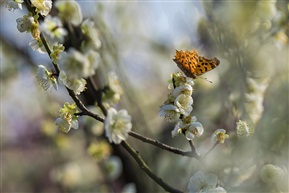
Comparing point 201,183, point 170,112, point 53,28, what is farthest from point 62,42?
point 201,183

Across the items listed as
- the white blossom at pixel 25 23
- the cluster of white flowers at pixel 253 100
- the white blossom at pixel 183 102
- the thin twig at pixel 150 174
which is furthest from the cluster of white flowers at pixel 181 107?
the cluster of white flowers at pixel 253 100

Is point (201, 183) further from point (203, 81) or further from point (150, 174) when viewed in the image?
point (203, 81)

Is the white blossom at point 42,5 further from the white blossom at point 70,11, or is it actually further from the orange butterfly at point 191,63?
the orange butterfly at point 191,63

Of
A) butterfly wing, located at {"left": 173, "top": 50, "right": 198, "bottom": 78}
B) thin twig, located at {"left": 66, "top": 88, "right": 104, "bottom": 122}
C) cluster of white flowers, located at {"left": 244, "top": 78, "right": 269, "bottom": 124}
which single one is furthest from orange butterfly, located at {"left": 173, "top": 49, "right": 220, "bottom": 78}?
cluster of white flowers, located at {"left": 244, "top": 78, "right": 269, "bottom": 124}

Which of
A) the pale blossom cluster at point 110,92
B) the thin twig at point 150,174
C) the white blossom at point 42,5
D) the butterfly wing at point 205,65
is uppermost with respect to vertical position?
the white blossom at point 42,5

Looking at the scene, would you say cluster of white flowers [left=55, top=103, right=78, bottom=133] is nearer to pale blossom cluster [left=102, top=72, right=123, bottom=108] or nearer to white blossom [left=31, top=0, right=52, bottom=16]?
pale blossom cluster [left=102, top=72, right=123, bottom=108]

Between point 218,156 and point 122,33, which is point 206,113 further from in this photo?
point 122,33

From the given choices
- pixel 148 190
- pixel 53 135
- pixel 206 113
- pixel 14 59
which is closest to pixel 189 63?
pixel 148 190
